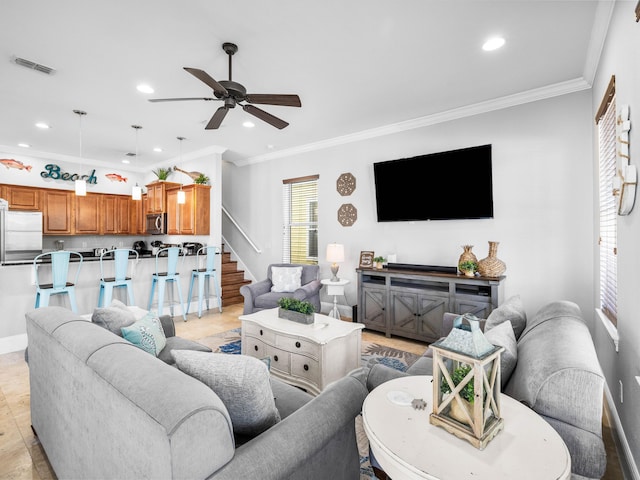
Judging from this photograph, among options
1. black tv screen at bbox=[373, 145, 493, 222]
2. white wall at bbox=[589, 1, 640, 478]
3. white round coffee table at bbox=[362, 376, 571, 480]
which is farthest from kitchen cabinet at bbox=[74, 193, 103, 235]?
white wall at bbox=[589, 1, 640, 478]

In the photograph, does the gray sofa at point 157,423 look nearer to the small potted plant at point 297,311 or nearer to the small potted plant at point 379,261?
the small potted plant at point 297,311

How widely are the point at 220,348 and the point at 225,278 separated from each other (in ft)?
8.98

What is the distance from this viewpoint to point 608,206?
2.60 m

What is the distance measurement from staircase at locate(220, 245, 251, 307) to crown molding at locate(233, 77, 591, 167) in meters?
2.58

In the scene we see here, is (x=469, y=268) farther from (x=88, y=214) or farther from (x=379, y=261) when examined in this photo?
(x=88, y=214)

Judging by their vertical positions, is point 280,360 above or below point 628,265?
below

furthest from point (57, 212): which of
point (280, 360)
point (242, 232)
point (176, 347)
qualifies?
point (280, 360)

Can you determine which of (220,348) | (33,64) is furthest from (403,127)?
(33,64)

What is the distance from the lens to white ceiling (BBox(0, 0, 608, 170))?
2316 millimetres

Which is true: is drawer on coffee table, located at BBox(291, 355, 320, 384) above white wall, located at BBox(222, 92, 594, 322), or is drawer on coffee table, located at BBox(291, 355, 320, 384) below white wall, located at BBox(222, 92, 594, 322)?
below

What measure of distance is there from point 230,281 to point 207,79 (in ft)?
14.8

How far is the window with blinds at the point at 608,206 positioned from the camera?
2371mm

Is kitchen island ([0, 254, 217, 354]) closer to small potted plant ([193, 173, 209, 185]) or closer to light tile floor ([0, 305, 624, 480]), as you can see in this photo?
light tile floor ([0, 305, 624, 480])

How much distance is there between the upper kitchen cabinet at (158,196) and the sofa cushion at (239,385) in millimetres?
5811
